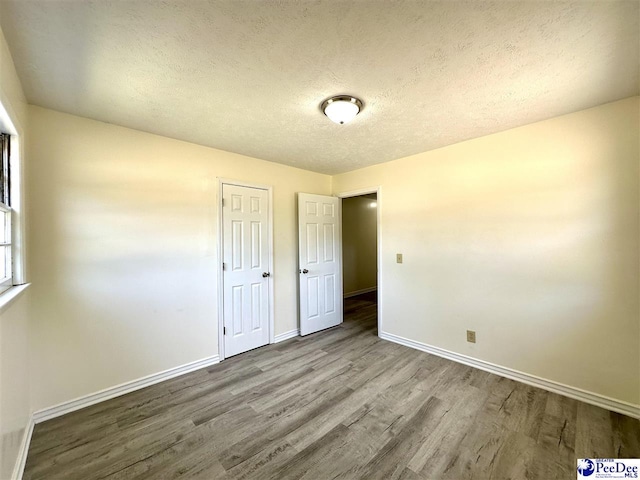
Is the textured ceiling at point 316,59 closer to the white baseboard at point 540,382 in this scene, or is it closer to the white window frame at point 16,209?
the white window frame at point 16,209

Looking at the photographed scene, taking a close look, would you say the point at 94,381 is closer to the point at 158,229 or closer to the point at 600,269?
the point at 158,229

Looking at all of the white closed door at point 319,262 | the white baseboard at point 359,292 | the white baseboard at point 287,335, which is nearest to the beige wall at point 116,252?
the white baseboard at point 287,335

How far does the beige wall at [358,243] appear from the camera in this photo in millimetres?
5895

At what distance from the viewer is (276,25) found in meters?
1.21

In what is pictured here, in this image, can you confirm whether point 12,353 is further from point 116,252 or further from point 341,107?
point 341,107

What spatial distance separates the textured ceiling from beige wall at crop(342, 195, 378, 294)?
12.4 feet

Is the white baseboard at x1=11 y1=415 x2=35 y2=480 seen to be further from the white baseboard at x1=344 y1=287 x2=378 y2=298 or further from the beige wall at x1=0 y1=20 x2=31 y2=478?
the white baseboard at x1=344 y1=287 x2=378 y2=298

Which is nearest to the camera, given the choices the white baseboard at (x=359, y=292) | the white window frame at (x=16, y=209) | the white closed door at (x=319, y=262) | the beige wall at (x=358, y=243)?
the white window frame at (x=16, y=209)

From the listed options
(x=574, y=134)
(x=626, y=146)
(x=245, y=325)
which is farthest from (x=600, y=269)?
(x=245, y=325)

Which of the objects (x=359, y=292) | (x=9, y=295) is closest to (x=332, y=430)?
(x=9, y=295)

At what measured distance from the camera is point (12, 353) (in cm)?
140

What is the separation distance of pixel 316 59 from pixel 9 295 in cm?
209

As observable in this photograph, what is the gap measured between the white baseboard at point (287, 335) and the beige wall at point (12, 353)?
7.06 ft

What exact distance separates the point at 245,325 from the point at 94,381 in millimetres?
1358
